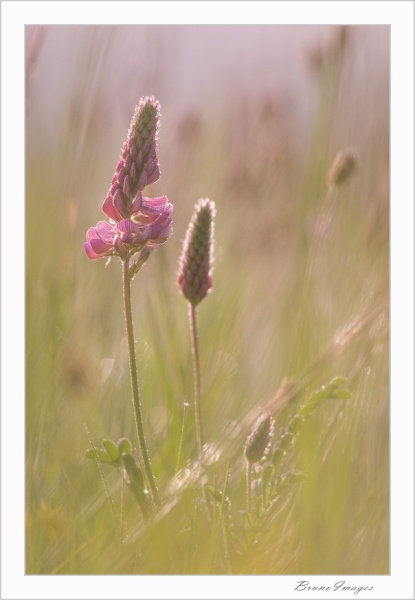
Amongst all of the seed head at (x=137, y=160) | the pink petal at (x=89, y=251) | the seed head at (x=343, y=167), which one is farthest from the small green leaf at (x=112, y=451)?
the seed head at (x=343, y=167)

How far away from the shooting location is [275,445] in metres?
2.04

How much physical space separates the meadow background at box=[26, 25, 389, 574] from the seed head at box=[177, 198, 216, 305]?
1.18 feet

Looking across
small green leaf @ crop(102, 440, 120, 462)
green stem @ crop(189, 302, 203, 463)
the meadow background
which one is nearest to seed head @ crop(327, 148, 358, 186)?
the meadow background

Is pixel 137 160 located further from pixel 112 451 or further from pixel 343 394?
pixel 343 394

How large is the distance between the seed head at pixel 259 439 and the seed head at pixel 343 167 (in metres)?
0.87

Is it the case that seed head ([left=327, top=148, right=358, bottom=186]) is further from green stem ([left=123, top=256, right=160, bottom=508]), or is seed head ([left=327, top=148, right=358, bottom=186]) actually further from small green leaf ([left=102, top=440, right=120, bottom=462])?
small green leaf ([left=102, top=440, right=120, bottom=462])

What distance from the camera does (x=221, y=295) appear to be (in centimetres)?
252

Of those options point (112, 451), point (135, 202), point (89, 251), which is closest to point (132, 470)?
point (112, 451)

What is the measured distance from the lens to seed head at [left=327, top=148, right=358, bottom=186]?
2.36 metres

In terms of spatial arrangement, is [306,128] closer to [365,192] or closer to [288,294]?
[365,192]

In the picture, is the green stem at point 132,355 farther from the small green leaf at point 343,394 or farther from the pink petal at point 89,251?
the small green leaf at point 343,394

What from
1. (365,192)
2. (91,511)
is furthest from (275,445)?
(365,192)

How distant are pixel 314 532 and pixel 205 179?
125cm

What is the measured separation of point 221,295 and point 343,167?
59 centimetres
